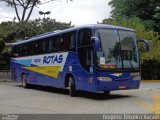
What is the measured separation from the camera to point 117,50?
716 inches

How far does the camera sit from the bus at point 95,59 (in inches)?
696

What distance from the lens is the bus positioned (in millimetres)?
17688

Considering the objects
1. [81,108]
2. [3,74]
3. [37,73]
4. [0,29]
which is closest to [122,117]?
[81,108]

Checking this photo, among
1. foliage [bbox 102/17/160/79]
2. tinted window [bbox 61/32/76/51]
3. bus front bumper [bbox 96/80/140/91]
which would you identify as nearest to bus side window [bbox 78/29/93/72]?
tinted window [bbox 61/32/76/51]

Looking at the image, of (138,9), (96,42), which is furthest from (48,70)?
(138,9)

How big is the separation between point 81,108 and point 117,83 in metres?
3.24

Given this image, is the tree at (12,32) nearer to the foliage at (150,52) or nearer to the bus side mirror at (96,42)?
the foliage at (150,52)

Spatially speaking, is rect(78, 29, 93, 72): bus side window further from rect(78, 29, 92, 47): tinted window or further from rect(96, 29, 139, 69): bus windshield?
rect(96, 29, 139, 69): bus windshield

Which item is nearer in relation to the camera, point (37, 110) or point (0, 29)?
point (37, 110)

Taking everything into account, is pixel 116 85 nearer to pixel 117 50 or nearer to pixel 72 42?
pixel 117 50

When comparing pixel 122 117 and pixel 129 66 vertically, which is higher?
pixel 129 66

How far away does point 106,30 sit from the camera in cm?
1836

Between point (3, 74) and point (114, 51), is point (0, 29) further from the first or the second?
point (114, 51)

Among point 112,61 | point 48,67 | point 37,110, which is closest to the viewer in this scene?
point 37,110
